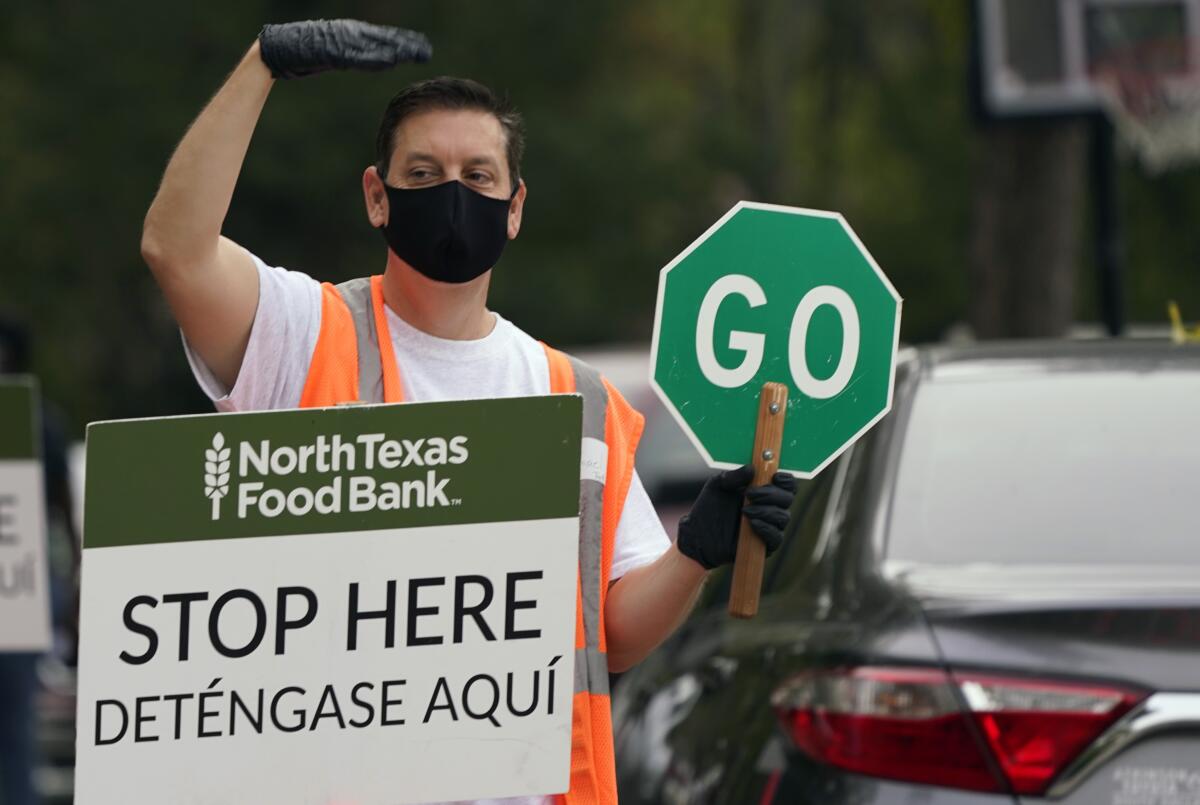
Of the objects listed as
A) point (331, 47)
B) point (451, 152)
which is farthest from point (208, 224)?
point (451, 152)

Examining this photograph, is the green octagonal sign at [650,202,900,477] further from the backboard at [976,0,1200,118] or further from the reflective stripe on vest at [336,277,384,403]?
the backboard at [976,0,1200,118]

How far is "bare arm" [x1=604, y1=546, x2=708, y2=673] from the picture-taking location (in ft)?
11.3

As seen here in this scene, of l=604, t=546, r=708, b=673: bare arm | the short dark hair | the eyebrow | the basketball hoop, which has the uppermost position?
the basketball hoop

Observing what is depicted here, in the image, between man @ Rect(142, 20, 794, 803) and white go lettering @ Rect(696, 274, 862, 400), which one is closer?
man @ Rect(142, 20, 794, 803)

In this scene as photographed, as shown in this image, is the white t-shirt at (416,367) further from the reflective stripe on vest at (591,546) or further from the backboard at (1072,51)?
the backboard at (1072,51)

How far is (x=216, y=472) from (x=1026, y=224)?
9093mm

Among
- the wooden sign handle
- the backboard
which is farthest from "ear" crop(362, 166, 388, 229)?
the backboard

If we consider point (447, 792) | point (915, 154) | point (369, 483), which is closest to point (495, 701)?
point (447, 792)

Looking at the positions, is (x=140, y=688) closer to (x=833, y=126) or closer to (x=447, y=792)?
(x=447, y=792)

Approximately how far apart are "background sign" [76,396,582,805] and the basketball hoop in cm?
853

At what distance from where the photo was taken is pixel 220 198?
324cm

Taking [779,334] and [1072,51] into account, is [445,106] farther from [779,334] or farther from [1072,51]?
[1072,51]

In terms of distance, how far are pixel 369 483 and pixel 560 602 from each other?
32 cm

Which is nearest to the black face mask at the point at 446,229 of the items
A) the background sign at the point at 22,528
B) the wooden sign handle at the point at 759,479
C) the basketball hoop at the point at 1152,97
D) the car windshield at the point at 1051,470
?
the wooden sign handle at the point at 759,479
